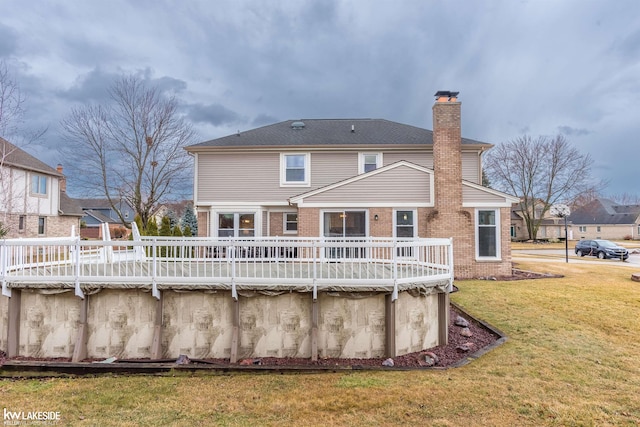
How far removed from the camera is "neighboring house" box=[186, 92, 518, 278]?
1179cm

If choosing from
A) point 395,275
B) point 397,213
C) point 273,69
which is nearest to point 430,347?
point 395,275

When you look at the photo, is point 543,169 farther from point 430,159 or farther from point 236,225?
point 236,225

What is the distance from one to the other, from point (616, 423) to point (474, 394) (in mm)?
1303

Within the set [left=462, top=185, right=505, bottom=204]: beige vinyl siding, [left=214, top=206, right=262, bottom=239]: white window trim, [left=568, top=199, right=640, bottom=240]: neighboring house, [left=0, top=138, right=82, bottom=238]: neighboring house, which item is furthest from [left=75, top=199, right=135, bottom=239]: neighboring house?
[left=568, top=199, right=640, bottom=240]: neighboring house

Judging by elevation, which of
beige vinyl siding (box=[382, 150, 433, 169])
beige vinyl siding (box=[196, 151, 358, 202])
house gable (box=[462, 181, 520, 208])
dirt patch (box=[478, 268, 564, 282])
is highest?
beige vinyl siding (box=[382, 150, 433, 169])

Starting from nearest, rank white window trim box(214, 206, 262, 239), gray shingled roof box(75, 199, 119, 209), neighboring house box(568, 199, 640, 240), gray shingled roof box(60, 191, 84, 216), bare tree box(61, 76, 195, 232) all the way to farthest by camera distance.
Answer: white window trim box(214, 206, 262, 239) → bare tree box(61, 76, 195, 232) → gray shingled roof box(60, 191, 84, 216) → gray shingled roof box(75, 199, 119, 209) → neighboring house box(568, 199, 640, 240)

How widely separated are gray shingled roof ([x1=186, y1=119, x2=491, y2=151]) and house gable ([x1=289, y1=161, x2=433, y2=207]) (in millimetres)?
2655

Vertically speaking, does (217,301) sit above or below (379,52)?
below

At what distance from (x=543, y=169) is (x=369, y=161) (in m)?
32.8

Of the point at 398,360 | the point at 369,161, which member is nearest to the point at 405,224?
the point at 369,161

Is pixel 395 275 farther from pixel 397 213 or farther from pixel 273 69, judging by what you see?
pixel 273 69

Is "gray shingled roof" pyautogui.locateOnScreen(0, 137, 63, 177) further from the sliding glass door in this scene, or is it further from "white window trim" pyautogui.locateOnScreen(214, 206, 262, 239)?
the sliding glass door

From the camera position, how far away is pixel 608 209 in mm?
51438

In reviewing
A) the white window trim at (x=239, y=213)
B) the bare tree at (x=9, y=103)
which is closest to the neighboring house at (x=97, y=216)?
the bare tree at (x=9, y=103)
